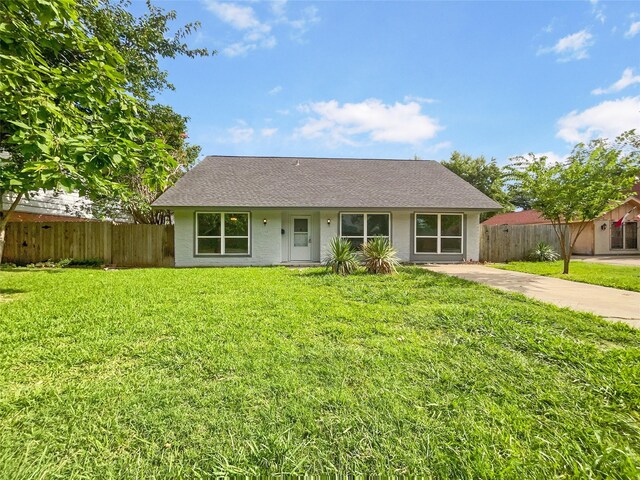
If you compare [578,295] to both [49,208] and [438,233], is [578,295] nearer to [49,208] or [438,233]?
[438,233]

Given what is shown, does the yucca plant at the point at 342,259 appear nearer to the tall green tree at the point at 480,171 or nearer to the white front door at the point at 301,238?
the white front door at the point at 301,238

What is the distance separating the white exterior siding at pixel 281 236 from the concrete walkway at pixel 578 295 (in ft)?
15.3

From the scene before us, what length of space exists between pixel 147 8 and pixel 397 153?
2063 cm

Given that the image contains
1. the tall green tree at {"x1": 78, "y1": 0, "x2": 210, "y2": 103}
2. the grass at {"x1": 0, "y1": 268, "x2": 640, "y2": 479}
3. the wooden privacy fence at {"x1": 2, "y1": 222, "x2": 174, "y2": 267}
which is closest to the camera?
the grass at {"x1": 0, "y1": 268, "x2": 640, "y2": 479}

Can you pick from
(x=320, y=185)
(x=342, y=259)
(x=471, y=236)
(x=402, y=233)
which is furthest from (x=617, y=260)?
(x=342, y=259)

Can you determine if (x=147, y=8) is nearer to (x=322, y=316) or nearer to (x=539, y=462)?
(x=322, y=316)

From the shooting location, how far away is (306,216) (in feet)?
45.3

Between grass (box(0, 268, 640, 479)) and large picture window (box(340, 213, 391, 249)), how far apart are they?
27.5 feet

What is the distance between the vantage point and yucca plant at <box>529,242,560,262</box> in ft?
47.1

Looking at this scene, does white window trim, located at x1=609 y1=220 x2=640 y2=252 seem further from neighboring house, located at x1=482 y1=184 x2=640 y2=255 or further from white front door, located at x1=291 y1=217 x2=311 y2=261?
white front door, located at x1=291 y1=217 x2=311 y2=261

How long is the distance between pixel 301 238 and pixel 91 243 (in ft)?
28.8

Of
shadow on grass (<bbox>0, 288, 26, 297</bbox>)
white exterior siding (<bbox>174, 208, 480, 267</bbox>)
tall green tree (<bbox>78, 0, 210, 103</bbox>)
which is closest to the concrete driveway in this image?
white exterior siding (<bbox>174, 208, 480, 267</bbox>)

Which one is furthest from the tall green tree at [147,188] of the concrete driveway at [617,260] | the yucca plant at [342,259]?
the concrete driveway at [617,260]

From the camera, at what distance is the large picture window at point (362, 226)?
1350cm
